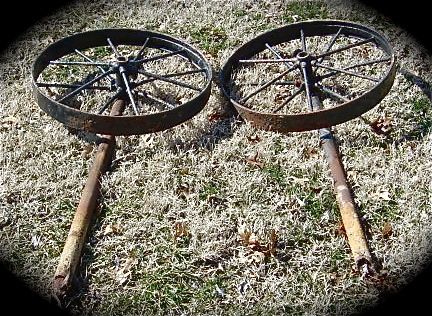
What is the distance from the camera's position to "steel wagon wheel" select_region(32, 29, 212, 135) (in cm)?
469

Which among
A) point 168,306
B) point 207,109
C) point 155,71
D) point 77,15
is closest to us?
point 168,306

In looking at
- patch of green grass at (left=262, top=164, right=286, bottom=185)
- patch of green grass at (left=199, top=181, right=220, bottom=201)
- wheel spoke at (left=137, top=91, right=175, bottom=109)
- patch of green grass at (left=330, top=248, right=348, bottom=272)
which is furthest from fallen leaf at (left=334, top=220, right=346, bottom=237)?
wheel spoke at (left=137, top=91, right=175, bottom=109)

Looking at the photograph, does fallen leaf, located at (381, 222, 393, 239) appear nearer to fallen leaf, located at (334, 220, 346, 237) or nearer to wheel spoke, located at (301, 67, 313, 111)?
fallen leaf, located at (334, 220, 346, 237)

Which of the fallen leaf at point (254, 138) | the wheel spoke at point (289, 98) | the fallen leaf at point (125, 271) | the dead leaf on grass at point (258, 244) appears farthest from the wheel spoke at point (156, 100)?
the fallen leaf at point (125, 271)

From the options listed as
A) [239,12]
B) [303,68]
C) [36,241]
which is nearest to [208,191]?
[36,241]

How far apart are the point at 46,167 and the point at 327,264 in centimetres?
219

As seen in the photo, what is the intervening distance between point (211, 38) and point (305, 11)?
3.50 ft

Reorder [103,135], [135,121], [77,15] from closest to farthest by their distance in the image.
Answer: [135,121] < [103,135] < [77,15]

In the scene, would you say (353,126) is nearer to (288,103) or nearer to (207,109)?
(288,103)

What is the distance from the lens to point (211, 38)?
6367 millimetres

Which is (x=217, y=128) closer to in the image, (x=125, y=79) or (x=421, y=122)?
(x=125, y=79)

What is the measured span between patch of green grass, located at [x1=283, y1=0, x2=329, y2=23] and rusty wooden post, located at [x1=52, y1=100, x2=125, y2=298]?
7.88 feet

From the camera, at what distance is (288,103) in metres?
5.36

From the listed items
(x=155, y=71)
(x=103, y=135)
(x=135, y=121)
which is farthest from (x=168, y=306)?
(x=155, y=71)
